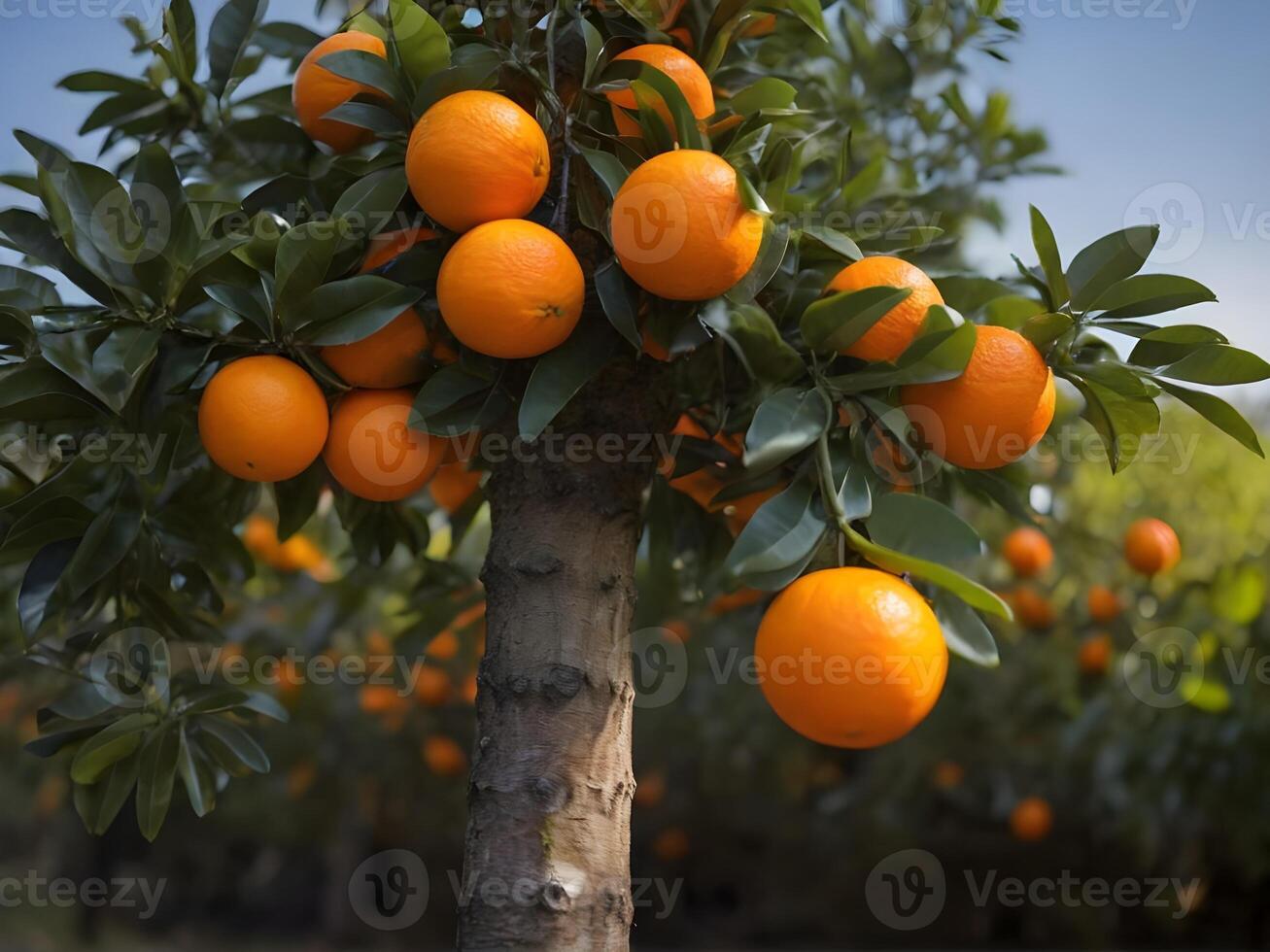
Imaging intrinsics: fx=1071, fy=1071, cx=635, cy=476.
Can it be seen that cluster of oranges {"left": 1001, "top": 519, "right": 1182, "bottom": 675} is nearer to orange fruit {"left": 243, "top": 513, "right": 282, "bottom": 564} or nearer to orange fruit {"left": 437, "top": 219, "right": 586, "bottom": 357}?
orange fruit {"left": 437, "top": 219, "right": 586, "bottom": 357}

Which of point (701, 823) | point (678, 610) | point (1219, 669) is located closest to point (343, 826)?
point (701, 823)

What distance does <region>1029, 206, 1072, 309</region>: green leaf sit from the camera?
2.27 feet

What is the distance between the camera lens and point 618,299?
0.66 m

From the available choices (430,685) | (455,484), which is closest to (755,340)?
(455,484)

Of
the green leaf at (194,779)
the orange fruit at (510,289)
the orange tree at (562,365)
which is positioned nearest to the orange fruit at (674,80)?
the orange tree at (562,365)

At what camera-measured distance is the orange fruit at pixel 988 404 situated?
2.12 feet

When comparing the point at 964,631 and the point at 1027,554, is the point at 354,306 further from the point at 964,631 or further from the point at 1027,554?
the point at 1027,554

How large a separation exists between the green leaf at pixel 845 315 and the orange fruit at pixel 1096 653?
1.73 meters

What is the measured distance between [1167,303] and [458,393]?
465 millimetres

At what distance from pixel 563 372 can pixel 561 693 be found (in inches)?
7.9

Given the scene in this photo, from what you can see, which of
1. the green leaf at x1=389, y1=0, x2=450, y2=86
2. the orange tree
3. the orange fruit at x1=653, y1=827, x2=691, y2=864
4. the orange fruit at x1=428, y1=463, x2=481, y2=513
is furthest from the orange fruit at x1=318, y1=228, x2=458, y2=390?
the orange fruit at x1=653, y1=827, x2=691, y2=864

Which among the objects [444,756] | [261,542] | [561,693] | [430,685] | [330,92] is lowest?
[444,756]

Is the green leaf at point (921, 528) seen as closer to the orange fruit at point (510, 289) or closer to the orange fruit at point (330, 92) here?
the orange fruit at point (510, 289)

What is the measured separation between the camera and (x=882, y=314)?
61cm
